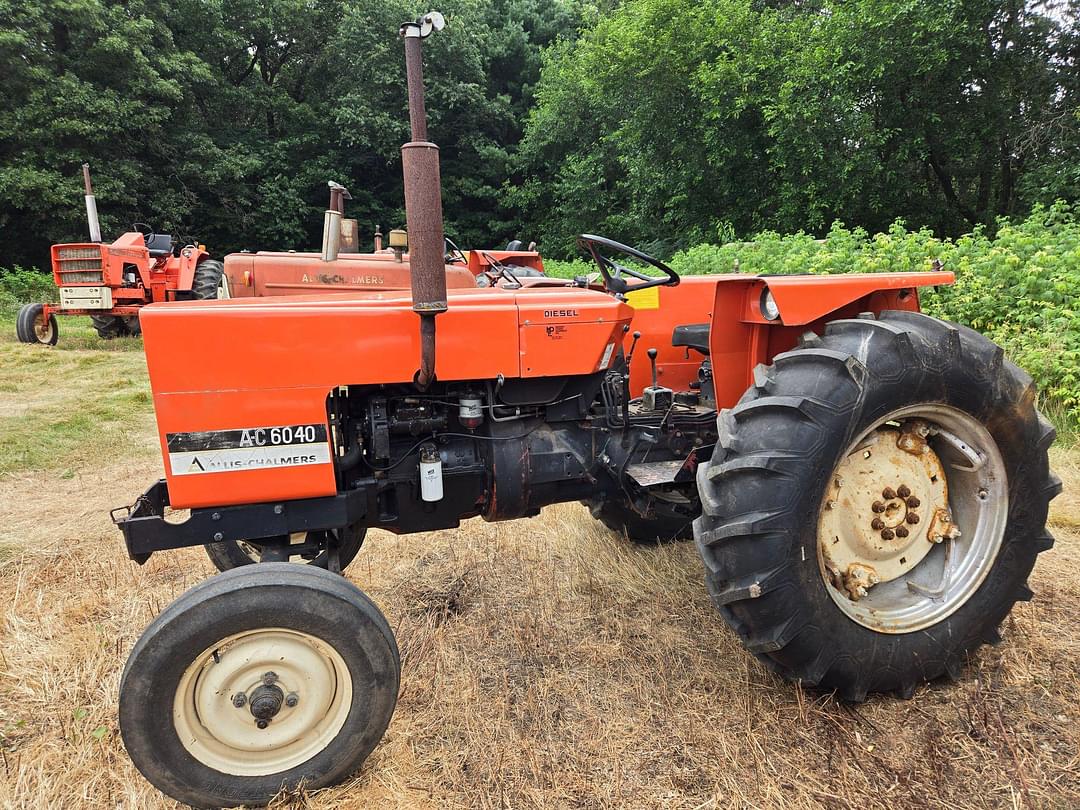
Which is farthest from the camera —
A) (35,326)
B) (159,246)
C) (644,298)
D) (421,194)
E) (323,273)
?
(159,246)

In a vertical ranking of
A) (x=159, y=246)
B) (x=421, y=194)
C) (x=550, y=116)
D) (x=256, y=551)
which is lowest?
(x=256, y=551)

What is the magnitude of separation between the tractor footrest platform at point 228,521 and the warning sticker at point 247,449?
0.15m

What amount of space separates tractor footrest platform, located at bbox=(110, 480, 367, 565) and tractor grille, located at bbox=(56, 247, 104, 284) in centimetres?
933

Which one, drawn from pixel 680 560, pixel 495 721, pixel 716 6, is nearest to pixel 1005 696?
pixel 680 560

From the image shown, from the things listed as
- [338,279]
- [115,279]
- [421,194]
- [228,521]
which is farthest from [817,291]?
[115,279]

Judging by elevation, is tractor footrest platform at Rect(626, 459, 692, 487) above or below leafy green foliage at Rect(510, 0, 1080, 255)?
below

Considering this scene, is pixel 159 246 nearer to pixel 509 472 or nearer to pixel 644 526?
pixel 644 526

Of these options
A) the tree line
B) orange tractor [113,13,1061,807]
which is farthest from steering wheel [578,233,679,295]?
the tree line

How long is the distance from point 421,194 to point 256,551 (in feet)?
6.00

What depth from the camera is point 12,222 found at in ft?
53.9

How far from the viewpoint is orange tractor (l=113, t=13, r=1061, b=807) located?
5.97 feet

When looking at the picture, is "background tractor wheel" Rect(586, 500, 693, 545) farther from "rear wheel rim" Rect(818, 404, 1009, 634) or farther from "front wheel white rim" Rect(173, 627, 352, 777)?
"front wheel white rim" Rect(173, 627, 352, 777)

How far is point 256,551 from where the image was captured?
2828mm

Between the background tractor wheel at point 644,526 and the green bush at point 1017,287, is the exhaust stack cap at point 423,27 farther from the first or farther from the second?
the green bush at point 1017,287
